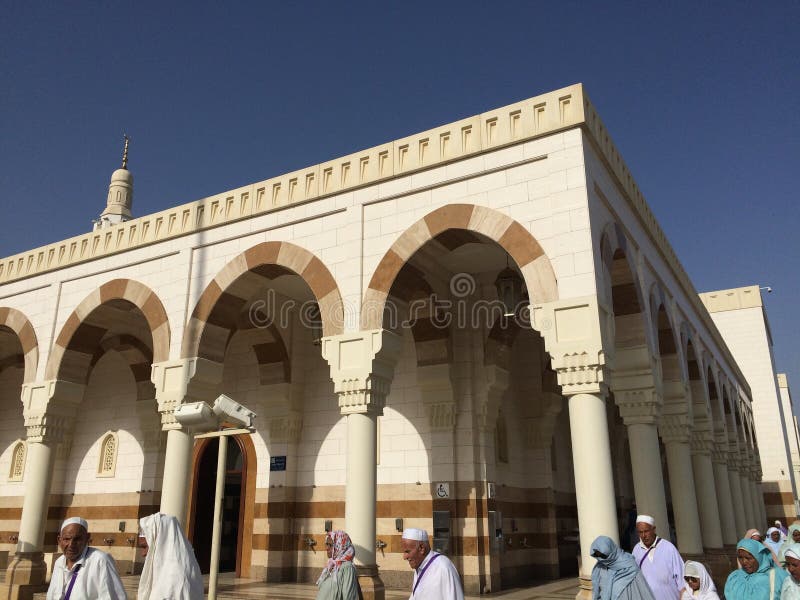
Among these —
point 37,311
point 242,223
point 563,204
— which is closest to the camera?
point 563,204

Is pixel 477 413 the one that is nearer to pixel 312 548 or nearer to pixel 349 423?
pixel 349 423

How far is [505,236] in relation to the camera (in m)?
7.49

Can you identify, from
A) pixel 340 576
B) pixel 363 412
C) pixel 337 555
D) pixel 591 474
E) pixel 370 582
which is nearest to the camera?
pixel 340 576

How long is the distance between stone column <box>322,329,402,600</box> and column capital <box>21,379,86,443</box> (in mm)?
5175

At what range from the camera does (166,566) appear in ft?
11.9

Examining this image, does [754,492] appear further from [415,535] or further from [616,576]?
[415,535]

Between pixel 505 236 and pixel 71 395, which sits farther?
pixel 71 395

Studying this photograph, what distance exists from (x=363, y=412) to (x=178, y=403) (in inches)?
116

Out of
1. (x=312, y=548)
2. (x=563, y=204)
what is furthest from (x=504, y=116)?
(x=312, y=548)

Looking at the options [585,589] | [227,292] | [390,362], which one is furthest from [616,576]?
[227,292]

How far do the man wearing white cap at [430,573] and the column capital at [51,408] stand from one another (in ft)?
29.2

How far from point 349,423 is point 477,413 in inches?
108

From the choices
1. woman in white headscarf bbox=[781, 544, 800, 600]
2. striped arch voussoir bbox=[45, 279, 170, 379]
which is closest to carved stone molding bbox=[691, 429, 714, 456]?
woman in white headscarf bbox=[781, 544, 800, 600]

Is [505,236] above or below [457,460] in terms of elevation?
above
